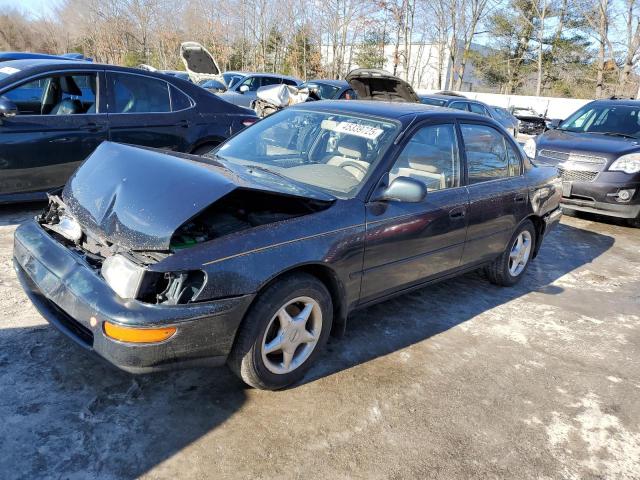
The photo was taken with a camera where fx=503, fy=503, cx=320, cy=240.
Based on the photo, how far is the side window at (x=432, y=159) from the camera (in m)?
3.48

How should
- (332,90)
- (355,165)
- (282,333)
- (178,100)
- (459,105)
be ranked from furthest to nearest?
(332,90) → (459,105) → (178,100) → (355,165) → (282,333)

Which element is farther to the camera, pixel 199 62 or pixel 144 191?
pixel 199 62

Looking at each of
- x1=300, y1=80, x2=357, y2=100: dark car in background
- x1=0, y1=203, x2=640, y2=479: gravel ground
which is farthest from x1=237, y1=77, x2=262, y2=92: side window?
x1=0, y1=203, x2=640, y2=479: gravel ground

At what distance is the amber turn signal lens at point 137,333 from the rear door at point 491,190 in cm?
250

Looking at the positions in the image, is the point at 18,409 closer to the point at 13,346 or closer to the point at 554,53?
the point at 13,346

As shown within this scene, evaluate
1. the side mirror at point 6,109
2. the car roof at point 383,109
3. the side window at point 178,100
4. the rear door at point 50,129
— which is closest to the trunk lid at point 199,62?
the side window at point 178,100

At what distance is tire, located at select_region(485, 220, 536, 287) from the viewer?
4.66m

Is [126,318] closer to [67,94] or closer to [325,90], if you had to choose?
[67,94]

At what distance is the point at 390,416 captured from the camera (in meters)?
2.79

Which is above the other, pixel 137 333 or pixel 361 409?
pixel 137 333

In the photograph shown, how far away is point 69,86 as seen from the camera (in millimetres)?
5402

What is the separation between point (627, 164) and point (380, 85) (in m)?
3.67

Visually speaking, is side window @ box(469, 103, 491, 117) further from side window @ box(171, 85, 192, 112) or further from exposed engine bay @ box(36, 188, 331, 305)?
exposed engine bay @ box(36, 188, 331, 305)

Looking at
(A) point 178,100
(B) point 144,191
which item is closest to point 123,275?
(B) point 144,191
